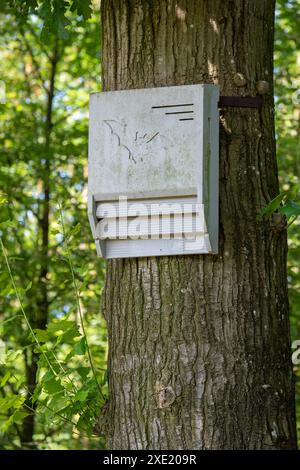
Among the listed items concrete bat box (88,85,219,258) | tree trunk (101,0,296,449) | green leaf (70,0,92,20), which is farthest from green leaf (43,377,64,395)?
green leaf (70,0,92,20)

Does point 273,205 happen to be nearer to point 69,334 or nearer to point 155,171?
point 155,171

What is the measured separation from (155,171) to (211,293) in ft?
1.46

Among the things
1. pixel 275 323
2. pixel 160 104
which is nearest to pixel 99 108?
pixel 160 104

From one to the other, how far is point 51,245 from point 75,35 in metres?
1.73

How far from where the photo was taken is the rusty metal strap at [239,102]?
276 centimetres

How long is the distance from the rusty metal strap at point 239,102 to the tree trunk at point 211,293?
2cm

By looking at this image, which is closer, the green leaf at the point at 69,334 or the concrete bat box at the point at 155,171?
the concrete bat box at the point at 155,171

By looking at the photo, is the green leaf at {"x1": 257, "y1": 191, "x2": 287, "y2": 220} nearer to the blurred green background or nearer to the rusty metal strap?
the rusty metal strap

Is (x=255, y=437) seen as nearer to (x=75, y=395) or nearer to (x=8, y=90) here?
(x=75, y=395)

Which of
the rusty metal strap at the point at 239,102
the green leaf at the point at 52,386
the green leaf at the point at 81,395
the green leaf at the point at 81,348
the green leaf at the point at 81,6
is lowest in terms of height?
the green leaf at the point at 81,395

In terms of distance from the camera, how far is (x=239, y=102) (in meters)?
2.78

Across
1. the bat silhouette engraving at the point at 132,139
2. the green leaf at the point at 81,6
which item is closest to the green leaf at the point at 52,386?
the bat silhouette engraving at the point at 132,139
